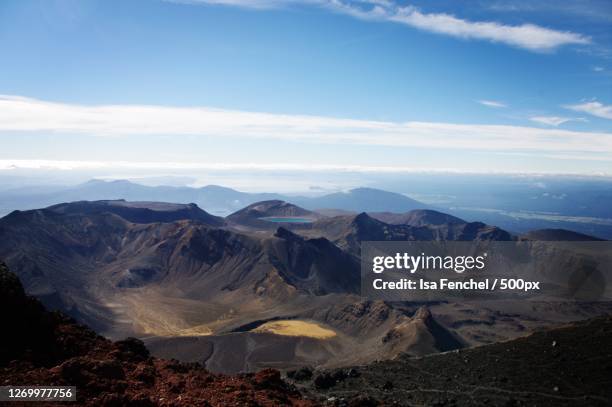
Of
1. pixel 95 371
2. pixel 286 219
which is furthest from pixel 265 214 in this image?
pixel 95 371

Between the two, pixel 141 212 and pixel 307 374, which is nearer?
pixel 307 374

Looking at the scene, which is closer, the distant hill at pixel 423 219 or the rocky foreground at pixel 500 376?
the rocky foreground at pixel 500 376

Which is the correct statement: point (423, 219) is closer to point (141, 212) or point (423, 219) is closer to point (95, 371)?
point (141, 212)

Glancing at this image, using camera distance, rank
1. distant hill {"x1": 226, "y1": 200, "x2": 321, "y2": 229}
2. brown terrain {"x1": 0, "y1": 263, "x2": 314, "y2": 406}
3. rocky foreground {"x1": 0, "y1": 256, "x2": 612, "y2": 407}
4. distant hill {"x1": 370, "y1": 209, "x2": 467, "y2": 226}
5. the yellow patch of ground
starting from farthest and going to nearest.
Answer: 1. distant hill {"x1": 370, "y1": 209, "x2": 467, "y2": 226}
2. distant hill {"x1": 226, "y1": 200, "x2": 321, "y2": 229}
3. the yellow patch of ground
4. rocky foreground {"x1": 0, "y1": 256, "x2": 612, "y2": 407}
5. brown terrain {"x1": 0, "y1": 263, "x2": 314, "y2": 406}

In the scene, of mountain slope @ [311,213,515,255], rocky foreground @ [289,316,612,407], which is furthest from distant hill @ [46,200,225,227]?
rocky foreground @ [289,316,612,407]

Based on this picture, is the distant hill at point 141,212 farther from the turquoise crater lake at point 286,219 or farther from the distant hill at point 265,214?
the turquoise crater lake at point 286,219

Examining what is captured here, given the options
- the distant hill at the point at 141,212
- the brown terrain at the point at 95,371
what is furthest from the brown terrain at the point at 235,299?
the brown terrain at the point at 95,371

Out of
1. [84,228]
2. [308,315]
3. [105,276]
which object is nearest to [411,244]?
[308,315]

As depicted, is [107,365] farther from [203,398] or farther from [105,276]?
[105,276]

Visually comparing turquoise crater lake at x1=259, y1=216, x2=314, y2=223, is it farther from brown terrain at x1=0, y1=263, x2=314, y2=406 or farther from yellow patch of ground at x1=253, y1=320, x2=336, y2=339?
brown terrain at x1=0, y1=263, x2=314, y2=406
